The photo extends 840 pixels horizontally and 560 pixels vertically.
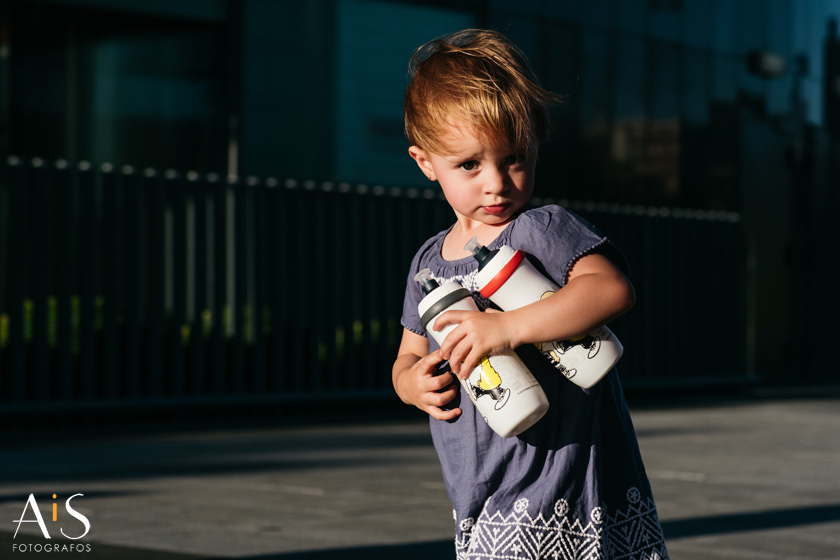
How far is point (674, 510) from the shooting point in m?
7.43

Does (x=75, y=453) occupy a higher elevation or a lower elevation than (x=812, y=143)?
lower

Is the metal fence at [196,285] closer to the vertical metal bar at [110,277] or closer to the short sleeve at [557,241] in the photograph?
the vertical metal bar at [110,277]

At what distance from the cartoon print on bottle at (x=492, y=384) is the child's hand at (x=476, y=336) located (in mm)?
18

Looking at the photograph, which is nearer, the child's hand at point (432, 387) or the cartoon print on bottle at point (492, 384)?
the cartoon print on bottle at point (492, 384)

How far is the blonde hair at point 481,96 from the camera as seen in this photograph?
259 cm

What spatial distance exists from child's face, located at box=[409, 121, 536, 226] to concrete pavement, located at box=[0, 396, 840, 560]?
11.1 ft

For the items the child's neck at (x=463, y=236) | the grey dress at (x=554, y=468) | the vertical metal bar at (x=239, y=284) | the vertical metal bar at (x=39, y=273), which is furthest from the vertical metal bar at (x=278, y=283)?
the grey dress at (x=554, y=468)

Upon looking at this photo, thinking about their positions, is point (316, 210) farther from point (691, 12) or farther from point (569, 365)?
point (569, 365)

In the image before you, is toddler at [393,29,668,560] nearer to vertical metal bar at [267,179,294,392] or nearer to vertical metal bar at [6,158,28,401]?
vertical metal bar at [6,158,28,401]

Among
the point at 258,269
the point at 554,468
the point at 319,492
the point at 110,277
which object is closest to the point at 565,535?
the point at 554,468

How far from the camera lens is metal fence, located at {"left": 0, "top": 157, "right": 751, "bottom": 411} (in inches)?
516

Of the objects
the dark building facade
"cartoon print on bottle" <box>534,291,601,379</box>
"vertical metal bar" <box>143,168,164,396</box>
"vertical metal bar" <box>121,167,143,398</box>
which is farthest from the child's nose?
the dark building facade

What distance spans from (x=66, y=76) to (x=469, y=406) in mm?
13845

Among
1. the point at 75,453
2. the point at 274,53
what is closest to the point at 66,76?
the point at 274,53
